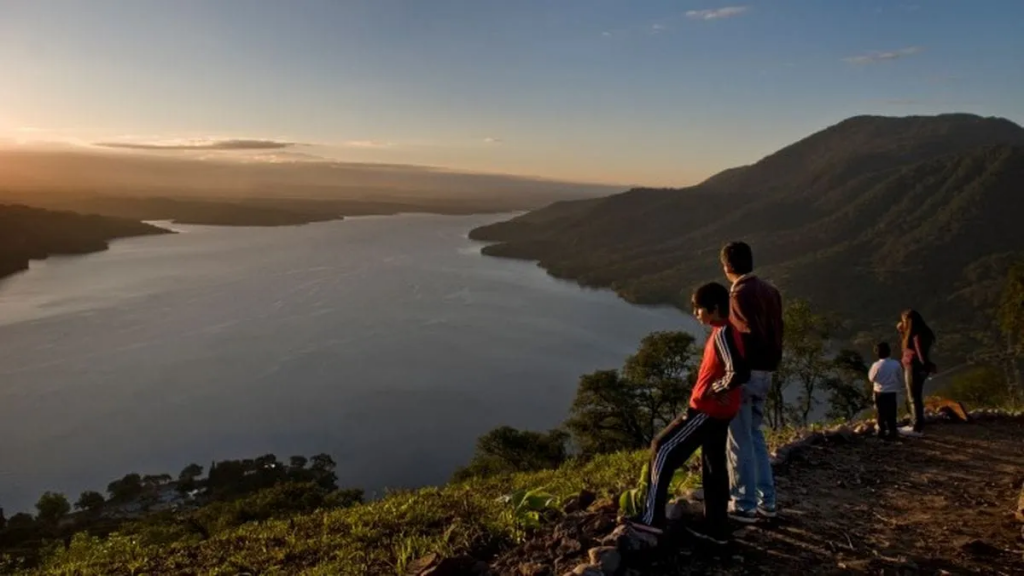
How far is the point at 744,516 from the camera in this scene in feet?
17.1

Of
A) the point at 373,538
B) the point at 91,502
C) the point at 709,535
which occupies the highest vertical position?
the point at 709,535

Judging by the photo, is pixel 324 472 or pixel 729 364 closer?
pixel 729 364

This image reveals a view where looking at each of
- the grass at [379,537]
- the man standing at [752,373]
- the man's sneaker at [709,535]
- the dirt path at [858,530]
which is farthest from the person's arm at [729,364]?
the grass at [379,537]

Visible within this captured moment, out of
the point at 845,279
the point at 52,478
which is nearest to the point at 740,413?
the point at 52,478

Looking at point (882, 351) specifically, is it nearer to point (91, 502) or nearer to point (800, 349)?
point (800, 349)

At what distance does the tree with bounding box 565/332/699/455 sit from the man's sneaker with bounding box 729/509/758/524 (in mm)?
35735

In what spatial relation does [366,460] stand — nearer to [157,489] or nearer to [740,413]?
[157,489]

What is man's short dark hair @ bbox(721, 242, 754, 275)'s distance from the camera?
197 inches

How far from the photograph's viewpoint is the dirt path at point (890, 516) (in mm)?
4633

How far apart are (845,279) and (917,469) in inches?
5873

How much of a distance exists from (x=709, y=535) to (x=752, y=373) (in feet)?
4.40

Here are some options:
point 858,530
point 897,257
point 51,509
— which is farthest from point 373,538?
point 897,257

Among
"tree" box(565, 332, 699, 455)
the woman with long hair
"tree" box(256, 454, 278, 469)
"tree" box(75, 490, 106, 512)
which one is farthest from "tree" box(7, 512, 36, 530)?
the woman with long hair

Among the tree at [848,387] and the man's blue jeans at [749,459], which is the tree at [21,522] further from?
the tree at [848,387]
